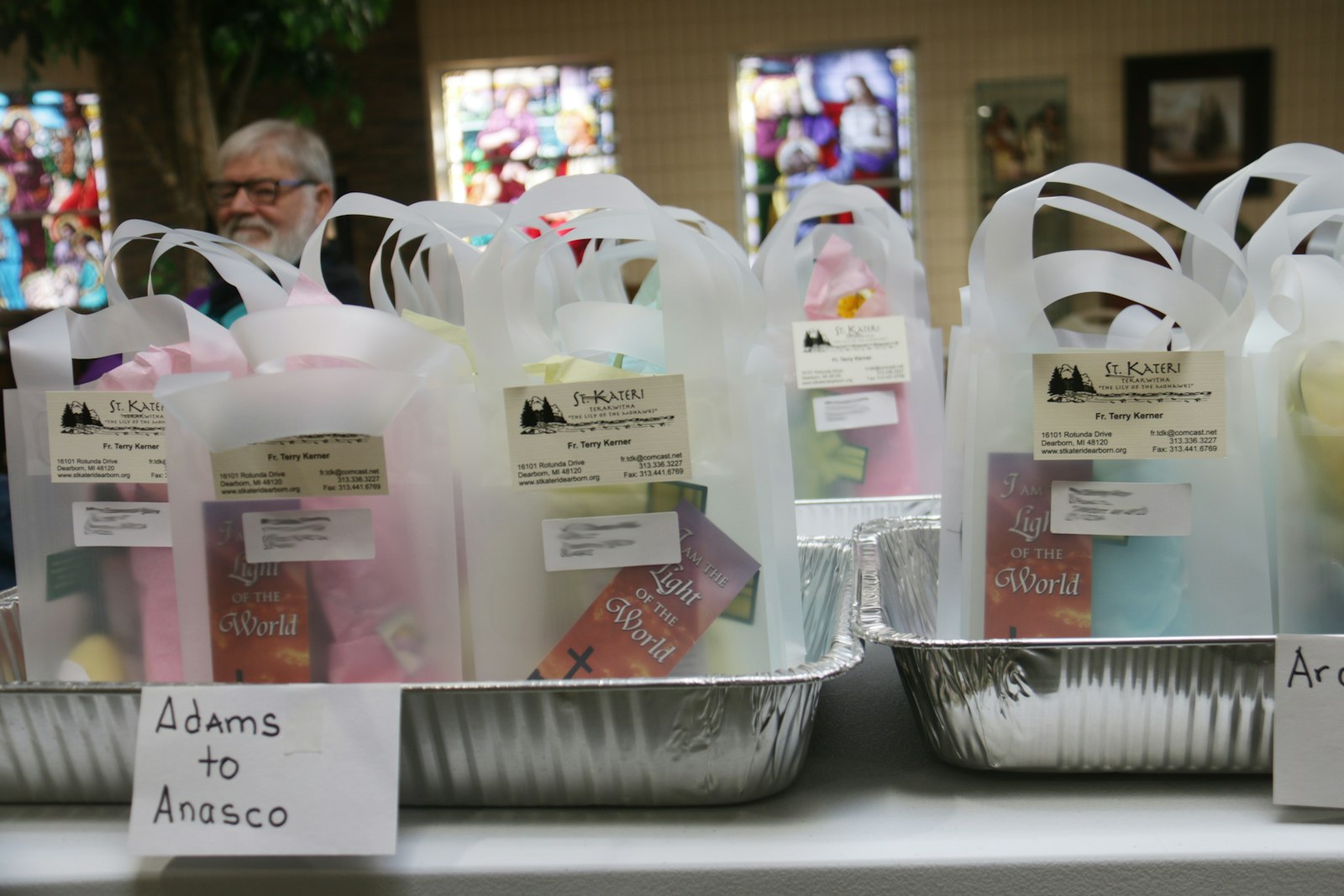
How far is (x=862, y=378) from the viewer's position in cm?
132

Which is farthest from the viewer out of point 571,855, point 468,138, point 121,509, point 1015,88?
point 468,138

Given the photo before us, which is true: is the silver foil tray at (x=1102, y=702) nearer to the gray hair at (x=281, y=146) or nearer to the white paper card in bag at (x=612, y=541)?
the white paper card in bag at (x=612, y=541)

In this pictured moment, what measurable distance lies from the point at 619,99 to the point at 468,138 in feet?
2.78

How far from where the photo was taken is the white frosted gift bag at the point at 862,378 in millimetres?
1317

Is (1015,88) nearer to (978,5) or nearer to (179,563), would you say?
(978,5)

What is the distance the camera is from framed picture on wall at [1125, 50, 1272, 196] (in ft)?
15.8

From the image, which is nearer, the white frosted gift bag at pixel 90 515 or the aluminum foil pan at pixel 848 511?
the white frosted gift bag at pixel 90 515

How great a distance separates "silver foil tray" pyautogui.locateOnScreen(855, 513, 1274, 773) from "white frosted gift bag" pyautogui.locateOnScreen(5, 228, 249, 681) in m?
0.49

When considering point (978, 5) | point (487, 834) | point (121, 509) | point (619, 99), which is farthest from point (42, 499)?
point (978, 5)

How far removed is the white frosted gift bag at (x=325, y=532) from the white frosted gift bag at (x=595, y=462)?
0.03 meters

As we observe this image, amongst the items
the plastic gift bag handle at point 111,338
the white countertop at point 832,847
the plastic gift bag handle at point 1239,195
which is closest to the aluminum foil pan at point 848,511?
the plastic gift bag handle at point 1239,195

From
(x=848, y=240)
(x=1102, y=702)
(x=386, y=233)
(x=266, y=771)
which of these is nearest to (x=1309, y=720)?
(x=1102, y=702)

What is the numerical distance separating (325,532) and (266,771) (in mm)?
141

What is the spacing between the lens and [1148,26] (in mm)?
4867
